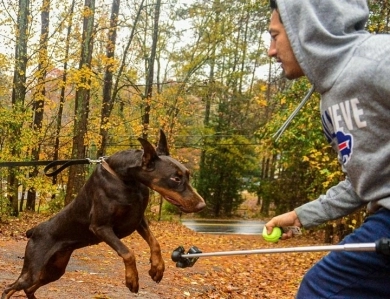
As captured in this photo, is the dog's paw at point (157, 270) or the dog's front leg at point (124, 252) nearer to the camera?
the dog's front leg at point (124, 252)

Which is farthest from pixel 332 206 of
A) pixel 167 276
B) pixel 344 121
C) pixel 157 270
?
pixel 167 276

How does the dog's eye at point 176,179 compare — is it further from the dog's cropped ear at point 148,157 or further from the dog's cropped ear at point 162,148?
the dog's cropped ear at point 162,148

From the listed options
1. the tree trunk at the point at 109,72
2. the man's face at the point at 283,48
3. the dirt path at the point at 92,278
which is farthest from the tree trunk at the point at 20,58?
the man's face at the point at 283,48

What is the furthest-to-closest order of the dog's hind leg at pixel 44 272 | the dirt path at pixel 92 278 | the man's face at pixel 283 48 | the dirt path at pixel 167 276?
1. the dirt path at pixel 167 276
2. the dirt path at pixel 92 278
3. the dog's hind leg at pixel 44 272
4. the man's face at pixel 283 48

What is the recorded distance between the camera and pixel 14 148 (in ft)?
48.4

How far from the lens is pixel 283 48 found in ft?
7.74

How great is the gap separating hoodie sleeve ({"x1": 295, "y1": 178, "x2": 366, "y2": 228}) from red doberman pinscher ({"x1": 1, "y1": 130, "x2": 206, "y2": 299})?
937 millimetres

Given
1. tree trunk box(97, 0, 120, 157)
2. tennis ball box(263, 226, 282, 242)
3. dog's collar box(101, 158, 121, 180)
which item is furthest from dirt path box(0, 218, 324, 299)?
tree trunk box(97, 0, 120, 157)

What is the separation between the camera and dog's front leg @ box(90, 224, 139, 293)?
3.48m

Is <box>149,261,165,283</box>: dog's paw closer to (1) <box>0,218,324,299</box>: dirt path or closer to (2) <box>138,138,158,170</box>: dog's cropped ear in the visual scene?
(2) <box>138,138,158,170</box>: dog's cropped ear

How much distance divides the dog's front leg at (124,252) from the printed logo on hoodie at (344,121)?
1.76 m

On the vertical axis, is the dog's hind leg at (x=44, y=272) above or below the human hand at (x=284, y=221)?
below

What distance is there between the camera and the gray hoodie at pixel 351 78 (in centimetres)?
199

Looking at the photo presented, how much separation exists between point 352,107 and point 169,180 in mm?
1658
